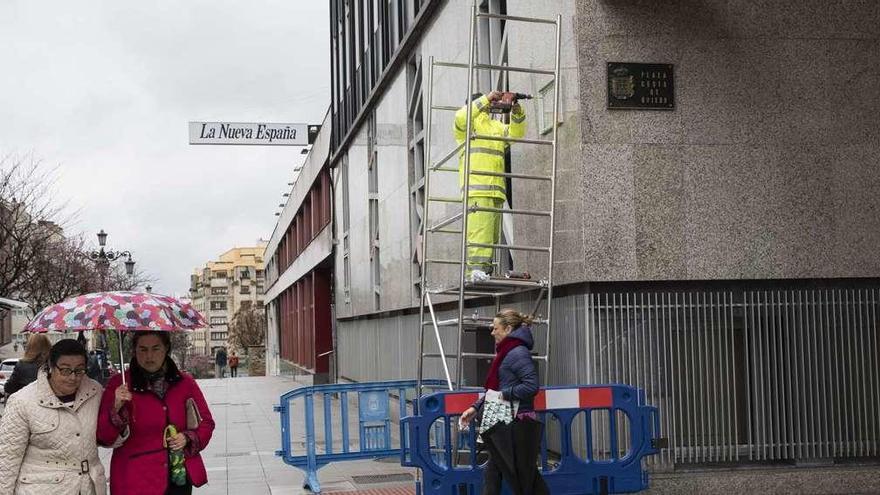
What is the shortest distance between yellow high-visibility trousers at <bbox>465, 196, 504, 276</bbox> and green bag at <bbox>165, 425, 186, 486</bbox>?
542cm

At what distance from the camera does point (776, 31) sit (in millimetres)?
10922

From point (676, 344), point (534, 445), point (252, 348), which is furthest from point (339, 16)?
point (252, 348)

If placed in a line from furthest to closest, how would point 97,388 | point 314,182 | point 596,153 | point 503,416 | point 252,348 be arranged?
point 252,348 < point 314,182 < point 596,153 < point 503,416 < point 97,388

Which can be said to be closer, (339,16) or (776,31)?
(776,31)

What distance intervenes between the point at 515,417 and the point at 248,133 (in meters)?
19.0

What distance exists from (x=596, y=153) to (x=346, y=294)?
18.8m

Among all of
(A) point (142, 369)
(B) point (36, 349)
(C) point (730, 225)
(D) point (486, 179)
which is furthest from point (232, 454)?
(A) point (142, 369)

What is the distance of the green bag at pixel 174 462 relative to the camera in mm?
6312

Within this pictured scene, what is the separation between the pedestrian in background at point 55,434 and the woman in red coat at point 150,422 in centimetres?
14

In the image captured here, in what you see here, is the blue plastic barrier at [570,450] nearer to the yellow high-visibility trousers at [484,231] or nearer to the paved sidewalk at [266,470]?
the yellow high-visibility trousers at [484,231]

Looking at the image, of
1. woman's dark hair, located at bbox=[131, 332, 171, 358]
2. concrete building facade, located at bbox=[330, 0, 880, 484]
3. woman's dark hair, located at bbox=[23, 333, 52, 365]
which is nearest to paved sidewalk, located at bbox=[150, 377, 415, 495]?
woman's dark hair, located at bbox=[23, 333, 52, 365]

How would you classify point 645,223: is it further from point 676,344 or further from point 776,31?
point 776,31

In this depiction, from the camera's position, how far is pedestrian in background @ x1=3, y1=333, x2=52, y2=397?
1070cm

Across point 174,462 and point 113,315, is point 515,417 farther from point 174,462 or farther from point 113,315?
point 113,315
